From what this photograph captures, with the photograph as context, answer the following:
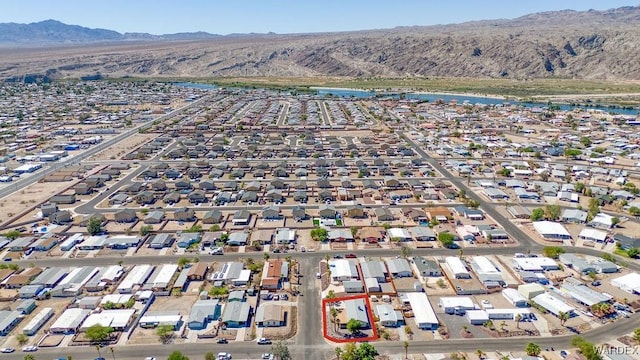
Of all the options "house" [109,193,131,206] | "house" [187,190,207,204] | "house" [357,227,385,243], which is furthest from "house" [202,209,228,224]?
"house" [357,227,385,243]

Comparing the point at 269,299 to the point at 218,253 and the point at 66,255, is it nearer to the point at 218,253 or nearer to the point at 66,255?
the point at 218,253

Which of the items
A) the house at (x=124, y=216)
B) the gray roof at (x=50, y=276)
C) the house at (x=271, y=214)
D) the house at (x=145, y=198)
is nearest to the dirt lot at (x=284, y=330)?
the house at (x=271, y=214)

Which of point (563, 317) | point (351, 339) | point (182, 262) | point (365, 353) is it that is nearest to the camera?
point (365, 353)

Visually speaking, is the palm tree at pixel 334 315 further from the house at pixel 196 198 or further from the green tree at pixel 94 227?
the green tree at pixel 94 227

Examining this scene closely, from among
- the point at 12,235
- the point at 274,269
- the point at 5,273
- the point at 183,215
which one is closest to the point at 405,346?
the point at 274,269

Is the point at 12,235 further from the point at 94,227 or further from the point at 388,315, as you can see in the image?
the point at 388,315

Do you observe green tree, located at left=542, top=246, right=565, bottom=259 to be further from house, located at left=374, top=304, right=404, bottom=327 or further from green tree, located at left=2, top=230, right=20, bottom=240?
green tree, located at left=2, top=230, right=20, bottom=240
